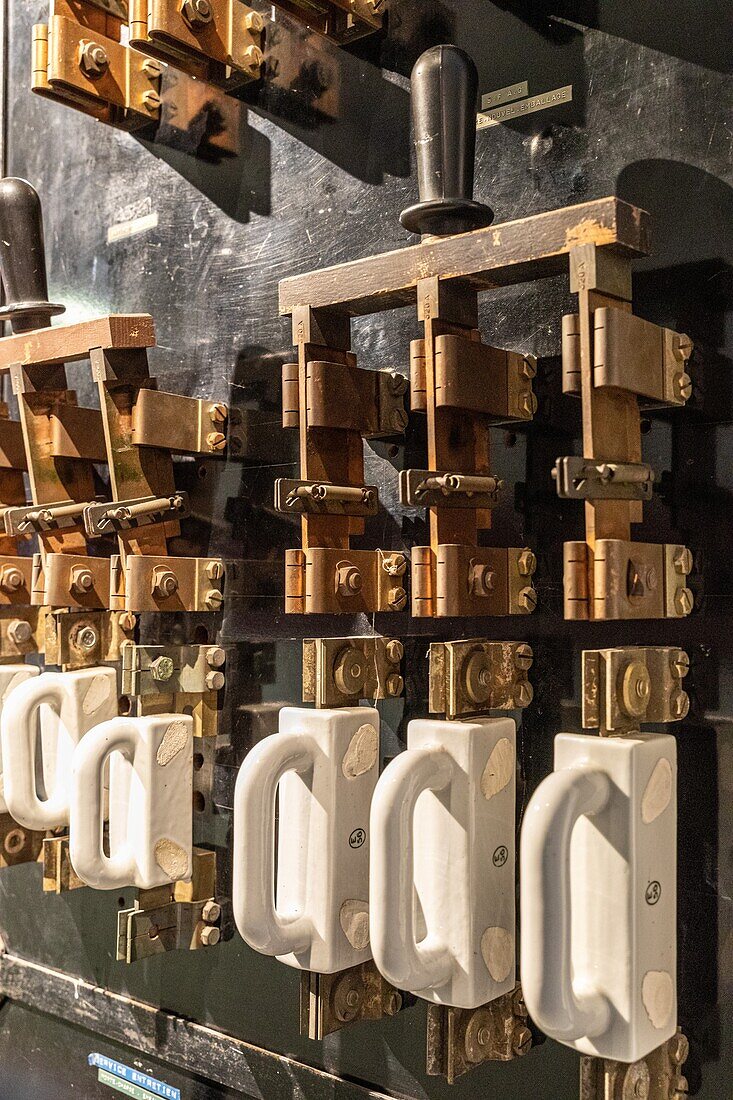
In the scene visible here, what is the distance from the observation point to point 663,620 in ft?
3.32

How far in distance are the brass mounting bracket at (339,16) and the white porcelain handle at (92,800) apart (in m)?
0.80

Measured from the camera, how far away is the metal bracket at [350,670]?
3.59 feet

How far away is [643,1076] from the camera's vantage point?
94 cm

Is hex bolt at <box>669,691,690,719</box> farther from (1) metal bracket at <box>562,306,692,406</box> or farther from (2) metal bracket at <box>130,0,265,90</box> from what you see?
(2) metal bracket at <box>130,0,265,90</box>

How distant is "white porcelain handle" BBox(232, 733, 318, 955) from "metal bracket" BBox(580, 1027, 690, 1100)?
31cm

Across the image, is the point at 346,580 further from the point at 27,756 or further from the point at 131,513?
the point at 27,756

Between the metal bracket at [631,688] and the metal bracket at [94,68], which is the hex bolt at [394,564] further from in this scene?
the metal bracket at [94,68]

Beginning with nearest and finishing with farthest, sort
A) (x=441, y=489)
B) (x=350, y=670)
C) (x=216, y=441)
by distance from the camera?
(x=441, y=489) < (x=350, y=670) < (x=216, y=441)

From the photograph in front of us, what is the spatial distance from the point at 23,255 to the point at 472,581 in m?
0.71

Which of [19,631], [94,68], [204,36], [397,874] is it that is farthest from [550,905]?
[94,68]

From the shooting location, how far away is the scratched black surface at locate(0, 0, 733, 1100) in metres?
0.99

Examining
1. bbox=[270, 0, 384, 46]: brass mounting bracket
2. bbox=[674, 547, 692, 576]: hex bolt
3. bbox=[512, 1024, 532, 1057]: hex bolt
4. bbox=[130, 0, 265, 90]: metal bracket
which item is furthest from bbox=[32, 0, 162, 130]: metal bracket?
bbox=[512, 1024, 532, 1057]: hex bolt

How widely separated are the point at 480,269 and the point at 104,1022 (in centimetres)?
107

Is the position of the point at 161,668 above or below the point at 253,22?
below
